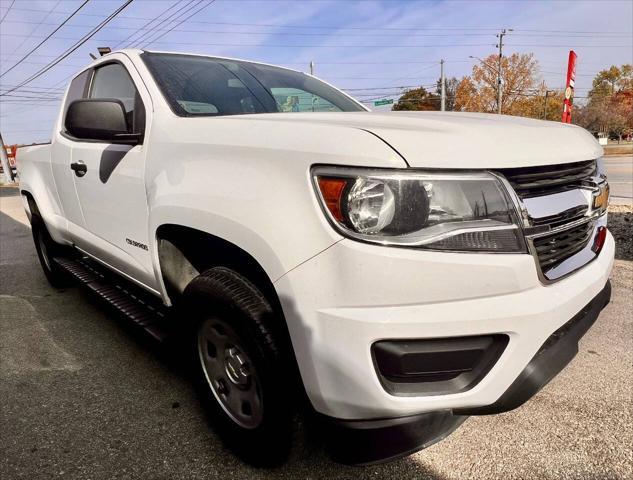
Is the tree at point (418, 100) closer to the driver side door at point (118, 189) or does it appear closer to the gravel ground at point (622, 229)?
the gravel ground at point (622, 229)

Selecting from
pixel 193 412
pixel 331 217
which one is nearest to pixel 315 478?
pixel 193 412

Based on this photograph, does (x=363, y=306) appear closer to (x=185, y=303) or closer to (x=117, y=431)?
(x=185, y=303)

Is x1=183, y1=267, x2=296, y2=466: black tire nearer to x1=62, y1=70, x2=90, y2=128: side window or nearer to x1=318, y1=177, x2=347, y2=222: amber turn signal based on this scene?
x1=318, y1=177, x2=347, y2=222: amber turn signal

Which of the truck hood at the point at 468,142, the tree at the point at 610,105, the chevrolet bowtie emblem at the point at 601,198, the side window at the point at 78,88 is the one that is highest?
the side window at the point at 78,88

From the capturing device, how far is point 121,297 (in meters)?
2.80

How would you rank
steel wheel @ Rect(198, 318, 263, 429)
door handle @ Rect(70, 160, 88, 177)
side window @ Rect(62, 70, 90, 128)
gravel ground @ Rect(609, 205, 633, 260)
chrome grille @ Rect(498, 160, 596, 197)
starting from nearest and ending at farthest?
chrome grille @ Rect(498, 160, 596, 197), steel wheel @ Rect(198, 318, 263, 429), door handle @ Rect(70, 160, 88, 177), side window @ Rect(62, 70, 90, 128), gravel ground @ Rect(609, 205, 633, 260)

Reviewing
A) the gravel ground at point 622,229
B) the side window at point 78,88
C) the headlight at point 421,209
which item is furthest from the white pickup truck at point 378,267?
the gravel ground at point 622,229

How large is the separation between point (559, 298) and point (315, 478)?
1.19m

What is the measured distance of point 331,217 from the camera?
1310 mm

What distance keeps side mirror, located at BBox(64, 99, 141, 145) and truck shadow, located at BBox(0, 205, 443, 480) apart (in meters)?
1.02

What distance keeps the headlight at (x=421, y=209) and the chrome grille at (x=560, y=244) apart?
5.1 inches

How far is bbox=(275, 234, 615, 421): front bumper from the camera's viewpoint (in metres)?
1.26

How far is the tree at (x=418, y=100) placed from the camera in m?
58.8

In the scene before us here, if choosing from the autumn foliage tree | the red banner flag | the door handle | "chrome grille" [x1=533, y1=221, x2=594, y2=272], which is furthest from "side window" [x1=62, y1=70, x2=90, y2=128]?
the autumn foliage tree
